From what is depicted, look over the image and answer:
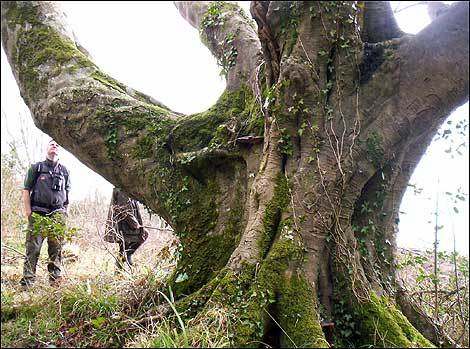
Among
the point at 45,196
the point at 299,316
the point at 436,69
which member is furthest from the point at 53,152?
the point at 436,69

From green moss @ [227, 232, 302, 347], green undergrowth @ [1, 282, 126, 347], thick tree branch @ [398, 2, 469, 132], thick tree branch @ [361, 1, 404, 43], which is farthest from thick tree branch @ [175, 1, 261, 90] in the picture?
green undergrowth @ [1, 282, 126, 347]

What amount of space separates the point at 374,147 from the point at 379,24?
1.09 m

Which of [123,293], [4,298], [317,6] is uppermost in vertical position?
[317,6]

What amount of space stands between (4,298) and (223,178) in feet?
7.05

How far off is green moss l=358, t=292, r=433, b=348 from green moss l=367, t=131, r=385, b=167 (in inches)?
41.1

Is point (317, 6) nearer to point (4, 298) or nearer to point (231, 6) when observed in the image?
point (231, 6)

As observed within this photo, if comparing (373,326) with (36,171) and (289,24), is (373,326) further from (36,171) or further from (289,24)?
(36,171)

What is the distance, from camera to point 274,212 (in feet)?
10.6

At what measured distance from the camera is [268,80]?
12.0 feet

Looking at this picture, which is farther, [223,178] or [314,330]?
[223,178]

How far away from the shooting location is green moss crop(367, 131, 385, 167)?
335cm

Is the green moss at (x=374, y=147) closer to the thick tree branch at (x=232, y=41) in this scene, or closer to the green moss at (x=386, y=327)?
the green moss at (x=386, y=327)

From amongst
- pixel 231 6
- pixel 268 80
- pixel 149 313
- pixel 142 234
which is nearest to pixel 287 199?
pixel 268 80

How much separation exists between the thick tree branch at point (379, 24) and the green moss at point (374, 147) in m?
0.88
